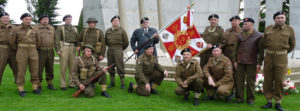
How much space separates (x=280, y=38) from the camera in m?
4.45

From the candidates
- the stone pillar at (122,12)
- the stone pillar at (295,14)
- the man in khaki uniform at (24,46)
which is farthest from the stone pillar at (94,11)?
the stone pillar at (295,14)

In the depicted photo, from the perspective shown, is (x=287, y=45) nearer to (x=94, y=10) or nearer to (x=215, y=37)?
(x=215, y=37)

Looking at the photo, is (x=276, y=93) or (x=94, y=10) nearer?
(x=276, y=93)

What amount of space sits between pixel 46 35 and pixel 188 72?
337 centimetres

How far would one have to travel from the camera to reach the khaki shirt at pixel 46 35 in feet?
18.7

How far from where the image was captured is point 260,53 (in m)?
4.80

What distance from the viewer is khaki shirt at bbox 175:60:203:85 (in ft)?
16.2

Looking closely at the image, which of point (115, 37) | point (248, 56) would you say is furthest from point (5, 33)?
point (248, 56)

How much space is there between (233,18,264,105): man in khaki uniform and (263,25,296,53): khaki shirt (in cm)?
24

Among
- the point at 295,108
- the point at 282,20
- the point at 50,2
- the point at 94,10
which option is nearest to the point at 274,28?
the point at 282,20

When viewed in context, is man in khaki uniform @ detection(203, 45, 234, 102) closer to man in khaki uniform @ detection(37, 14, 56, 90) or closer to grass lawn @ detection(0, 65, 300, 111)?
grass lawn @ detection(0, 65, 300, 111)

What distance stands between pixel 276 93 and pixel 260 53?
31.7 inches

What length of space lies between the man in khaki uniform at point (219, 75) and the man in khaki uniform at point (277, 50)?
701mm

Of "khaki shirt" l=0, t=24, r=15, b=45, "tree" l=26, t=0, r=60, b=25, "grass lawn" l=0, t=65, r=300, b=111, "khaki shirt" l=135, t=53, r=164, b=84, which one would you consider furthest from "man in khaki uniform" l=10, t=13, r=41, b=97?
"tree" l=26, t=0, r=60, b=25
